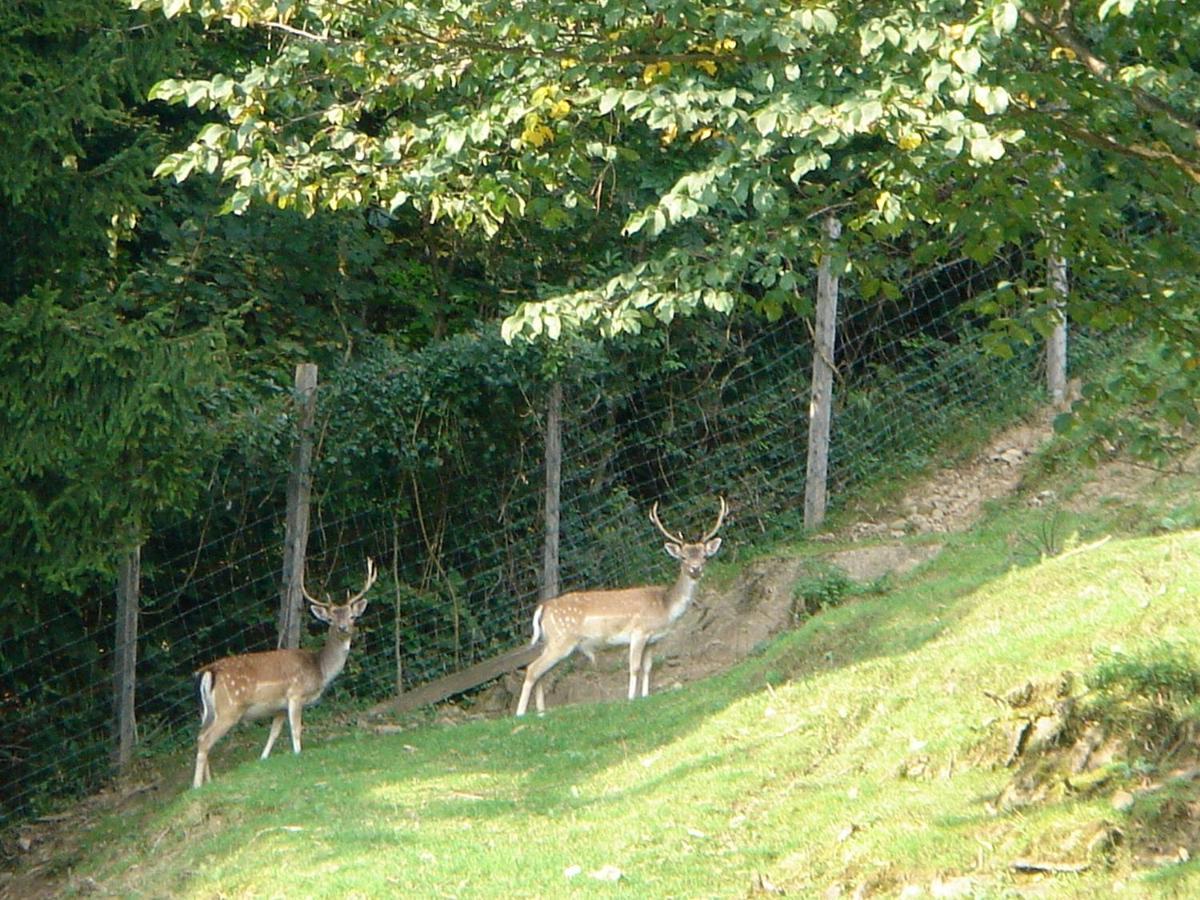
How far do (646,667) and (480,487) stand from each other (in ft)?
8.79

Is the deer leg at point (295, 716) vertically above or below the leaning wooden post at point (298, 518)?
below

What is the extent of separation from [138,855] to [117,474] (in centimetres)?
234

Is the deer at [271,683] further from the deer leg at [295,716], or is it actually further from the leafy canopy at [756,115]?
the leafy canopy at [756,115]

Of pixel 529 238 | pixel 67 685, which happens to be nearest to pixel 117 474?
pixel 67 685

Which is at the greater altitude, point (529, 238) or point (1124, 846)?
point (529, 238)

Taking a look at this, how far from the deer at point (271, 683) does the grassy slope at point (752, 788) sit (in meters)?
0.51

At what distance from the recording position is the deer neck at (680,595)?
14.2 m

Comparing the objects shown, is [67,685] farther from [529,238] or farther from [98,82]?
[529,238]

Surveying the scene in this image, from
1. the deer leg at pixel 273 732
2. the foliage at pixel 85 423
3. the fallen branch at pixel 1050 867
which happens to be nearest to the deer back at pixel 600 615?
the deer leg at pixel 273 732

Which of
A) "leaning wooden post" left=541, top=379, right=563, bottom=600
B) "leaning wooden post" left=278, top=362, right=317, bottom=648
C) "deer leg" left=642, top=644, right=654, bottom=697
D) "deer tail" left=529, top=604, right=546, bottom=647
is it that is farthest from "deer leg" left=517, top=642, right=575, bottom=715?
"leaning wooden post" left=278, top=362, right=317, bottom=648

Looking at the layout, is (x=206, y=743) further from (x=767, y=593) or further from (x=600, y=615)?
(x=767, y=593)

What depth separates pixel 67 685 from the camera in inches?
519

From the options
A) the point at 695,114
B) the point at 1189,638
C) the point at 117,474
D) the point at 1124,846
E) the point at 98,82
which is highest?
the point at 98,82

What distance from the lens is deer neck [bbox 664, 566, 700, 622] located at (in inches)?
560
